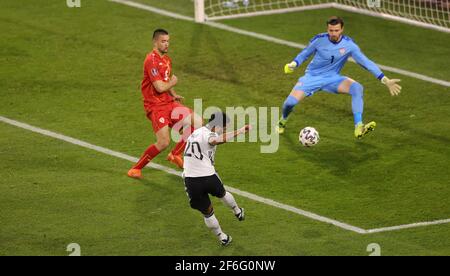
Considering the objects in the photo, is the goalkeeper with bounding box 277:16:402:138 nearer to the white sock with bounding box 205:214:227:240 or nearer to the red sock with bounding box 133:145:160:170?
the red sock with bounding box 133:145:160:170

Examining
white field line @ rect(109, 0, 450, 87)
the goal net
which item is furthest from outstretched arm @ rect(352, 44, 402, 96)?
the goal net

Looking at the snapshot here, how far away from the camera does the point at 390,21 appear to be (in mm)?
25359

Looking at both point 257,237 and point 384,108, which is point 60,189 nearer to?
point 257,237

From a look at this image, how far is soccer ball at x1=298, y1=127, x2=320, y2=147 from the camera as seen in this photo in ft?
60.4

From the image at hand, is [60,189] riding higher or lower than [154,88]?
lower

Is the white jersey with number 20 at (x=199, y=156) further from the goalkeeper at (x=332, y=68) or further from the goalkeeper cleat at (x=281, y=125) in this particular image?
the goalkeeper cleat at (x=281, y=125)

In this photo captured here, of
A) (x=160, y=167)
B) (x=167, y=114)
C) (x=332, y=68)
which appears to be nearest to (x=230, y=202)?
(x=167, y=114)

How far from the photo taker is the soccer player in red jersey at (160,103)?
17.3m

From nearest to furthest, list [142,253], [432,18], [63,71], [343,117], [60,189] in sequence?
[142,253] → [60,189] → [343,117] → [63,71] → [432,18]

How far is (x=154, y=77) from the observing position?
56.9ft

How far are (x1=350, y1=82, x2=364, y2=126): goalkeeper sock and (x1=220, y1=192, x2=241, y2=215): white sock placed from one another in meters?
3.94

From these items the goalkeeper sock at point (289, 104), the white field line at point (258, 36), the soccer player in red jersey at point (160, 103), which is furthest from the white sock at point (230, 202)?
the white field line at point (258, 36)

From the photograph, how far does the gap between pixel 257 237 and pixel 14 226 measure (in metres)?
3.34

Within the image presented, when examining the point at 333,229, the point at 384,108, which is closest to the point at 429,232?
the point at 333,229
